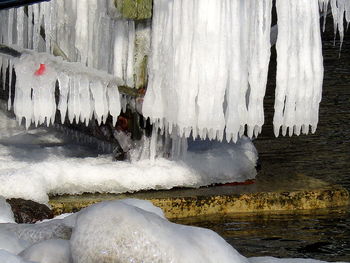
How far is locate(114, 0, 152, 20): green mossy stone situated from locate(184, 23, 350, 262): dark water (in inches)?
65.1

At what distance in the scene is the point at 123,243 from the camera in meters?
5.46

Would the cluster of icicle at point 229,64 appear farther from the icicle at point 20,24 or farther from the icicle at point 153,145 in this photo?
the icicle at point 20,24

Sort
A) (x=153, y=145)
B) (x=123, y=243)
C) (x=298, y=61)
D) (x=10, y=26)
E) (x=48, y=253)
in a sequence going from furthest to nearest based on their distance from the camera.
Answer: (x=10, y=26)
(x=153, y=145)
(x=298, y=61)
(x=48, y=253)
(x=123, y=243)

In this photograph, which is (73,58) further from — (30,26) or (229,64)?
(229,64)

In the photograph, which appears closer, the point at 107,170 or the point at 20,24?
the point at 107,170

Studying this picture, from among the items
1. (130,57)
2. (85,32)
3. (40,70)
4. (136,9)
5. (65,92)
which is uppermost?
(136,9)

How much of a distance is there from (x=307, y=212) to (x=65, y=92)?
7.01 feet

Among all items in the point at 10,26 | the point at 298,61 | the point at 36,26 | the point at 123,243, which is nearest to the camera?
the point at 123,243

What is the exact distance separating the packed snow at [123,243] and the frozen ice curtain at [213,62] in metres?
2.90

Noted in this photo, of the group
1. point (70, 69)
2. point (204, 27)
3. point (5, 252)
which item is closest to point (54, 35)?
point (70, 69)

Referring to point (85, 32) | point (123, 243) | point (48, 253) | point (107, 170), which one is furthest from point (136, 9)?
point (123, 243)

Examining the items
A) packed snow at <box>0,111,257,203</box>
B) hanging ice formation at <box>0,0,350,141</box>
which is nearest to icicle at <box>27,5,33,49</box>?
hanging ice formation at <box>0,0,350,141</box>

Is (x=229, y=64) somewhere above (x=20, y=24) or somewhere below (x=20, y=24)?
below

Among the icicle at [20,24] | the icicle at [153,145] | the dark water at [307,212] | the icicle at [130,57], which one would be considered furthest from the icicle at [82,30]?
the dark water at [307,212]
